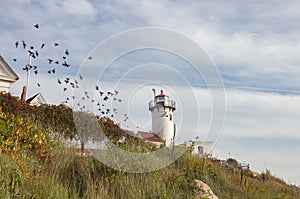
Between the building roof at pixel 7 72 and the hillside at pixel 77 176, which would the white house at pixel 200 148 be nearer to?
the hillside at pixel 77 176

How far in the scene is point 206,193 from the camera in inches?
262

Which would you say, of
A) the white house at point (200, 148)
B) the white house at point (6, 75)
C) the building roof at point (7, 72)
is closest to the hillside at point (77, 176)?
the white house at point (200, 148)

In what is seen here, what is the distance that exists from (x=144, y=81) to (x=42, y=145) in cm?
241

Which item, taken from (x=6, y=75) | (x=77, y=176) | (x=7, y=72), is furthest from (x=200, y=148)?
(x=7, y=72)

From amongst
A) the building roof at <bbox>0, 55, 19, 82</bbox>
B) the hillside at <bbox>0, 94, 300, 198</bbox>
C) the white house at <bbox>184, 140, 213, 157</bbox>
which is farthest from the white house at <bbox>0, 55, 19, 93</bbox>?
the white house at <bbox>184, 140, 213, 157</bbox>

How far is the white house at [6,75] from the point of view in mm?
19922

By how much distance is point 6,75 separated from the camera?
20.1 metres

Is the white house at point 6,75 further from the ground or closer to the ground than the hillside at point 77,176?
further from the ground

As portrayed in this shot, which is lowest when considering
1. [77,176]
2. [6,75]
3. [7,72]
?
[77,176]

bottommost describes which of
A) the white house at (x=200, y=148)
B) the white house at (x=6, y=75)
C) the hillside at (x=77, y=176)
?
the hillside at (x=77, y=176)

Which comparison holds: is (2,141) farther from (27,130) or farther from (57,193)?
(57,193)

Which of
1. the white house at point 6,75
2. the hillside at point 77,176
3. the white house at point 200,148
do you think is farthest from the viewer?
the white house at point 6,75

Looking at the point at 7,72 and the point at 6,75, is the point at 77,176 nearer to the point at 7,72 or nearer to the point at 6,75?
the point at 6,75

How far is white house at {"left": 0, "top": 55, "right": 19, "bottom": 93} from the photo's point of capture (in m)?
19.9
